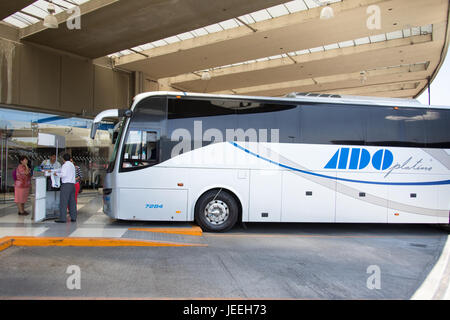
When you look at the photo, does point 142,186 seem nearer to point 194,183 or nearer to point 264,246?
point 194,183

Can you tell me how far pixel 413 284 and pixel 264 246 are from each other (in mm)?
3061

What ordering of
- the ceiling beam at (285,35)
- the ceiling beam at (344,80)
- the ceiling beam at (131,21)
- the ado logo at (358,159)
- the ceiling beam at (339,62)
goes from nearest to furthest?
the ado logo at (358,159) → the ceiling beam at (131,21) → the ceiling beam at (285,35) → the ceiling beam at (339,62) → the ceiling beam at (344,80)

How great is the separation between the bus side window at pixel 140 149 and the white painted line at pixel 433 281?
6069 millimetres

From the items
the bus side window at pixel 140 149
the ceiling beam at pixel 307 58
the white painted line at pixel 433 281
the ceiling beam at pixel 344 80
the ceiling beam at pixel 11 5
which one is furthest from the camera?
the ceiling beam at pixel 344 80

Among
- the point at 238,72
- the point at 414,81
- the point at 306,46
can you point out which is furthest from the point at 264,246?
the point at 414,81

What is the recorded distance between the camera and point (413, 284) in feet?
18.5

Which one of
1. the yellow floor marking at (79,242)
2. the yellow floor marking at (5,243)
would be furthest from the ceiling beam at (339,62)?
the yellow floor marking at (5,243)

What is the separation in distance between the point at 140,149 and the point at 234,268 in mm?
4101

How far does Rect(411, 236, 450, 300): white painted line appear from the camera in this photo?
5125 millimetres

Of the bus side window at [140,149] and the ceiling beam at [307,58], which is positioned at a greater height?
the ceiling beam at [307,58]

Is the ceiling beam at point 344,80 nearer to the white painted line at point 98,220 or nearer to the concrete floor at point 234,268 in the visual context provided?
the concrete floor at point 234,268

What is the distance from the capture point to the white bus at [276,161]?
8945mm

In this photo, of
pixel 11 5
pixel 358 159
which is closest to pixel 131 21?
pixel 11 5

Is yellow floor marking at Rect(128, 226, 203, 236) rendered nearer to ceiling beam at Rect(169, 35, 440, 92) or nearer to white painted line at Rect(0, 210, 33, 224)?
white painted line at Rect(0, 210, 33, 224)
